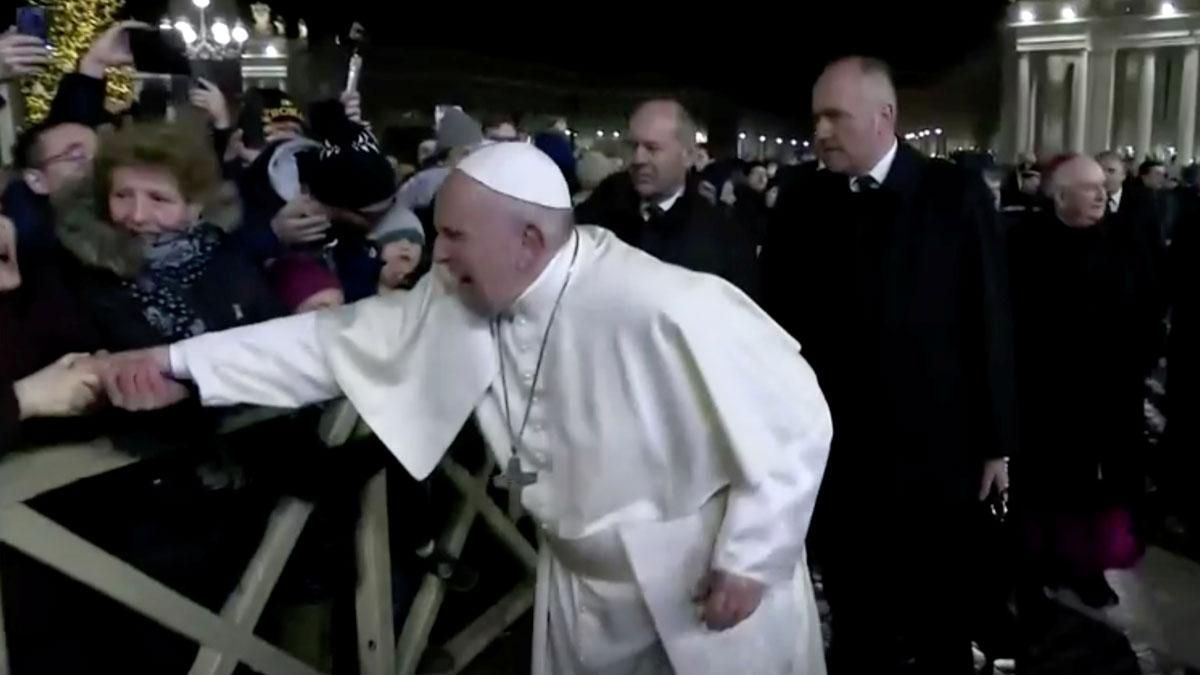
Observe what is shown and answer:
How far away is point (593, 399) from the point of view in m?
3.03

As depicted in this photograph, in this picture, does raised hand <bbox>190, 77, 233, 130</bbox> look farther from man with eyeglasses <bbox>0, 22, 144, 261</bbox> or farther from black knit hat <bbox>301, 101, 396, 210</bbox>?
black knit hat <bbox>301, 101, 396, 210</bbox>

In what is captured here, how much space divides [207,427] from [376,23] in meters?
25.1

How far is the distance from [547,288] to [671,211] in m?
2.38

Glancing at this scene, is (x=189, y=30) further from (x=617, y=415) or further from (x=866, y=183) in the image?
(x=617, y=415)

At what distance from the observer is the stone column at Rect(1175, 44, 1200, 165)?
4494cm

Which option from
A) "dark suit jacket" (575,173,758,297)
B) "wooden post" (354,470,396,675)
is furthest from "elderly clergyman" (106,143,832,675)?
"dark suit jacket" (575,173,758,297)

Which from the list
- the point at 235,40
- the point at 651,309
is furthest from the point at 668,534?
the point at 235,40

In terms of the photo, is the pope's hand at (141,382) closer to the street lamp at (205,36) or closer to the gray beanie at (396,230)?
the gray beanie at (396,230)

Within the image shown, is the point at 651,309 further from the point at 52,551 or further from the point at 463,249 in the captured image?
the point at 52,551

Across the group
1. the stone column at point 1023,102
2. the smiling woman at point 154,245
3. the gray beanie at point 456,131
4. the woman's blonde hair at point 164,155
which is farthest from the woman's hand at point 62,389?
the stone column at point 1023,102

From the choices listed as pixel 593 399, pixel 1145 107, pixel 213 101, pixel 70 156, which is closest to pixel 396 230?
pixel 70 156

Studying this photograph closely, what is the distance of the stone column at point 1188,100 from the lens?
44.9 metres

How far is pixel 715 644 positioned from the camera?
10.0 ft

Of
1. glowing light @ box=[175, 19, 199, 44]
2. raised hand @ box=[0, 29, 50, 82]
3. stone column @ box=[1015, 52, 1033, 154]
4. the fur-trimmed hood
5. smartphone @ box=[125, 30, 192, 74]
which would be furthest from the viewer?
stone column @ box=[1015, 52, 1033, 154]
